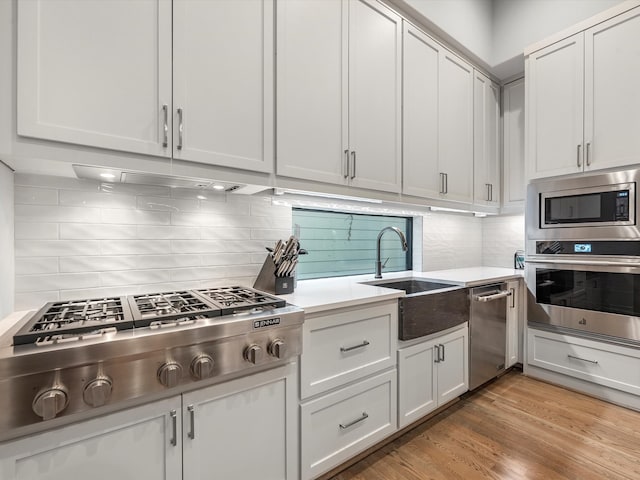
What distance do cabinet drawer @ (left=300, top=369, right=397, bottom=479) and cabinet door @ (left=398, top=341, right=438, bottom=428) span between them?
69mm

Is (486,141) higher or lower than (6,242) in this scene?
higher

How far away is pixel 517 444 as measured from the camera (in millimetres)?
1760

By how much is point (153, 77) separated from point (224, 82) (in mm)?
282

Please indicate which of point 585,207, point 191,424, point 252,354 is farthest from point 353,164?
point 585,207

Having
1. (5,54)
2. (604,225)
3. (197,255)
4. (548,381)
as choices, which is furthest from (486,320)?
(5,54)

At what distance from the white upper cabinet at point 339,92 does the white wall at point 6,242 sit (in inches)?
40.6

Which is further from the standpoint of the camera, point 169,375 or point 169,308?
point 169,308

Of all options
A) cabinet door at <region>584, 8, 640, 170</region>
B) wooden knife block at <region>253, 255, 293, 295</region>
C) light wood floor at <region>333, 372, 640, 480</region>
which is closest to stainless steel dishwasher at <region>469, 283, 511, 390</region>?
light wood floor at <region>333, 372, 640, 480</region>

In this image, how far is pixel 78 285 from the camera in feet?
4.36

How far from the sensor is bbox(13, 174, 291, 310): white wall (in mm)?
1259

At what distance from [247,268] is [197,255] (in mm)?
286

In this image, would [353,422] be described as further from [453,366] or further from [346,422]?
[453,366]

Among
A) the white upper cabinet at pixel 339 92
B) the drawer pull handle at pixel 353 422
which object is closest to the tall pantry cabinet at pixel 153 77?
the white upper cabinet at pixel 339 92

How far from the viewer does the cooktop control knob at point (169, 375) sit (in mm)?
947
